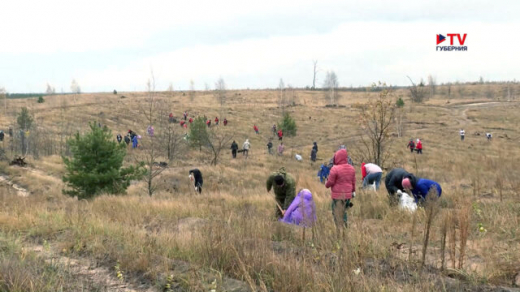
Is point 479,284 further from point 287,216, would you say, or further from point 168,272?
point 287,216

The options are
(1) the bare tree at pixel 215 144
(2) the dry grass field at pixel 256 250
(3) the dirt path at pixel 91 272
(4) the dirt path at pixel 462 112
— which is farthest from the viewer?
(4) the dirt path at pixel 462 112

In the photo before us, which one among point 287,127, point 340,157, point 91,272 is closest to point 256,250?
point 91,272

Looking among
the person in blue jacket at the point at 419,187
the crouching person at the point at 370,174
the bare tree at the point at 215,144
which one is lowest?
the bare tree at the point at 215,144

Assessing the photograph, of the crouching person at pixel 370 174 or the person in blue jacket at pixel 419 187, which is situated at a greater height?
the person in blue jacket at pixel 419 187

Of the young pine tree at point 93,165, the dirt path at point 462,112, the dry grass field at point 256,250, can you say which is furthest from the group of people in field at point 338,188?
the dirt path at point 462,112

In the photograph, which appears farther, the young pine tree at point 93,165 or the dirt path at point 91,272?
the young pine tree at point 93,165

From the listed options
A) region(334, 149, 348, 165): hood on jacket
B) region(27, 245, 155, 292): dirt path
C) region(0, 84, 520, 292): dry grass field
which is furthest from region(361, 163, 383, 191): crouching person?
region(27, 245, 155, 292): dirt path

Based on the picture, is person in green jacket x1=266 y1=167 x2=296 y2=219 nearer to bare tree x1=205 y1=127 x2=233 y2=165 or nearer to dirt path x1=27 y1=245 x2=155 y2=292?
dirt path x1=27 y1=245 x2=155 y2=292

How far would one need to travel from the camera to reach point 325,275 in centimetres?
275

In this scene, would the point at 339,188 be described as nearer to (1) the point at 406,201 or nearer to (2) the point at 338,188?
(2) the point at 338,188

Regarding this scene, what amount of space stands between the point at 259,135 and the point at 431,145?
18968 millimetres

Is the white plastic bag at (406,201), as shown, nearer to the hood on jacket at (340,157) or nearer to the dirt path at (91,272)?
the hood on jacket at (340,157)

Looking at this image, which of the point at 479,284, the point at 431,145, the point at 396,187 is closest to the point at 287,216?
A: the point at 396,187

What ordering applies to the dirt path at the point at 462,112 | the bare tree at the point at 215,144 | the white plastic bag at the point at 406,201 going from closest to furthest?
the white plastic bag at the point at 406,201
the bare tree at the point at 215,144
the dirt path at the point at 462,112
